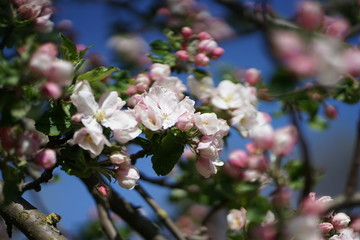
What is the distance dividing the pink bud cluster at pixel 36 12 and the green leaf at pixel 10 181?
57 cm

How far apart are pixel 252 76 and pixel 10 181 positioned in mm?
1099

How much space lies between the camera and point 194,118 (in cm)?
122

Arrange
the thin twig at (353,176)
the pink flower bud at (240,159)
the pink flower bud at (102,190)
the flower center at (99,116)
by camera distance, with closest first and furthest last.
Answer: the thin twig at (353,176), the flower center at (99,116), the pink flower bud at (102,190), the pink flower bud at (240,159)

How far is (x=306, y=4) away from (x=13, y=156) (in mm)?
1660

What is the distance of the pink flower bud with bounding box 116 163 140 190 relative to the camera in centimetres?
123

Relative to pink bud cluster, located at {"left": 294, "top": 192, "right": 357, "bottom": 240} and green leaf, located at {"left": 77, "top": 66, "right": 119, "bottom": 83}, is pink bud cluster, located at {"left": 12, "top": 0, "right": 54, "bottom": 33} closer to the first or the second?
green leaf, located at {"left": 77, "top": 66, "right": 119, "bottom": 83}

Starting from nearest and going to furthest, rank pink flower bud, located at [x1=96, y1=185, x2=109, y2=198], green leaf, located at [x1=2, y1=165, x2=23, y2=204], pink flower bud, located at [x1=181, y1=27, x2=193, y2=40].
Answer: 1. green leaf, located at [x1=2, y1=165, x2=23, y2=204]
2. pink flower bud, located at [x1=96, y1=185, x2=109, y2=198]
3. pink flower bud, located at [x1=181, y1=27, x2=193, y2=40]

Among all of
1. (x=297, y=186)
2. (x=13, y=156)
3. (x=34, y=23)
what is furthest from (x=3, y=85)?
(x=297, y=186)

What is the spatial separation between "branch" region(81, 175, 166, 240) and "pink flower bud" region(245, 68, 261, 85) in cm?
61

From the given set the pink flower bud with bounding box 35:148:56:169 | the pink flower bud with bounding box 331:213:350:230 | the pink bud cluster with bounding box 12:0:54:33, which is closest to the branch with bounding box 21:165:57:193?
the pink flower bud with bounding box 35:148:56:169

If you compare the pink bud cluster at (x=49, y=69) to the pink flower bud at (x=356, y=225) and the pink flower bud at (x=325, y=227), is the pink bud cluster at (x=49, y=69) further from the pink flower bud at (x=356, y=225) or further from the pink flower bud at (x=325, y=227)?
the pink flower bud at (x=356, y=225)

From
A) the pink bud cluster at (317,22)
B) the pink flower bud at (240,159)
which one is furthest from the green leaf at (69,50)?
the pink bud cluster at (317,22)

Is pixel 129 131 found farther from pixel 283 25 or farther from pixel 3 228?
pixel 283 25

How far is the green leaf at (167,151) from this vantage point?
1226 millimetres
